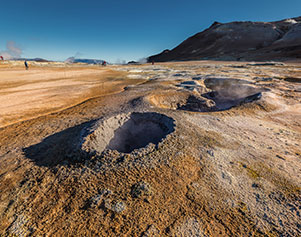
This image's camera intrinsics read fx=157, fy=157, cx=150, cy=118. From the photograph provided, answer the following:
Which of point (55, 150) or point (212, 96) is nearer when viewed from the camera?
point (55, 150)

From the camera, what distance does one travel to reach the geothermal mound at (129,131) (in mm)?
4394

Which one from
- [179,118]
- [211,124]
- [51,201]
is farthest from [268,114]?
[51,201]

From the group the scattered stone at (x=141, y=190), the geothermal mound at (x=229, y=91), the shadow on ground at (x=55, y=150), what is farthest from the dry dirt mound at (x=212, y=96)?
the scattered stone at (x=141, y=190)

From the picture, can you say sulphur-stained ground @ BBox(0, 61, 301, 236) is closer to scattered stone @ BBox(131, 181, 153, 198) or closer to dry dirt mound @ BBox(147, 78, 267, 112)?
scattered stone @ BBox(131, 181, 153, 198)

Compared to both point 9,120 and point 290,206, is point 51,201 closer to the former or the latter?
point 290,206

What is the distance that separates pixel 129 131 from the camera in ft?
18.0

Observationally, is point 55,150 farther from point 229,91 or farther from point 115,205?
point 229,91

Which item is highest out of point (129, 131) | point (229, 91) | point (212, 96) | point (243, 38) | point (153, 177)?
point (243, 38)

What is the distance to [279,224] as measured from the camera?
224cm

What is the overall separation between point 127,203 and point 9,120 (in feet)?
Result: 21.1

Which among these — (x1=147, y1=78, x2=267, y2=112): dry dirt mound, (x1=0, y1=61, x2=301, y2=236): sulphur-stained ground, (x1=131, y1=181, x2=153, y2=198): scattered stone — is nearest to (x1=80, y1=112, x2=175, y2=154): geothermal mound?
(x1=0, y1=61, x2=301, y2=236): sulphur-stained ground

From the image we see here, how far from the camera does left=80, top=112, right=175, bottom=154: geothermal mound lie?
439 cm

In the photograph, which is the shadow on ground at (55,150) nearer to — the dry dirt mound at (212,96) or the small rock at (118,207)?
the small rock at (118,207)

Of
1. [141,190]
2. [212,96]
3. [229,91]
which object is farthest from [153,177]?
[229,91]
